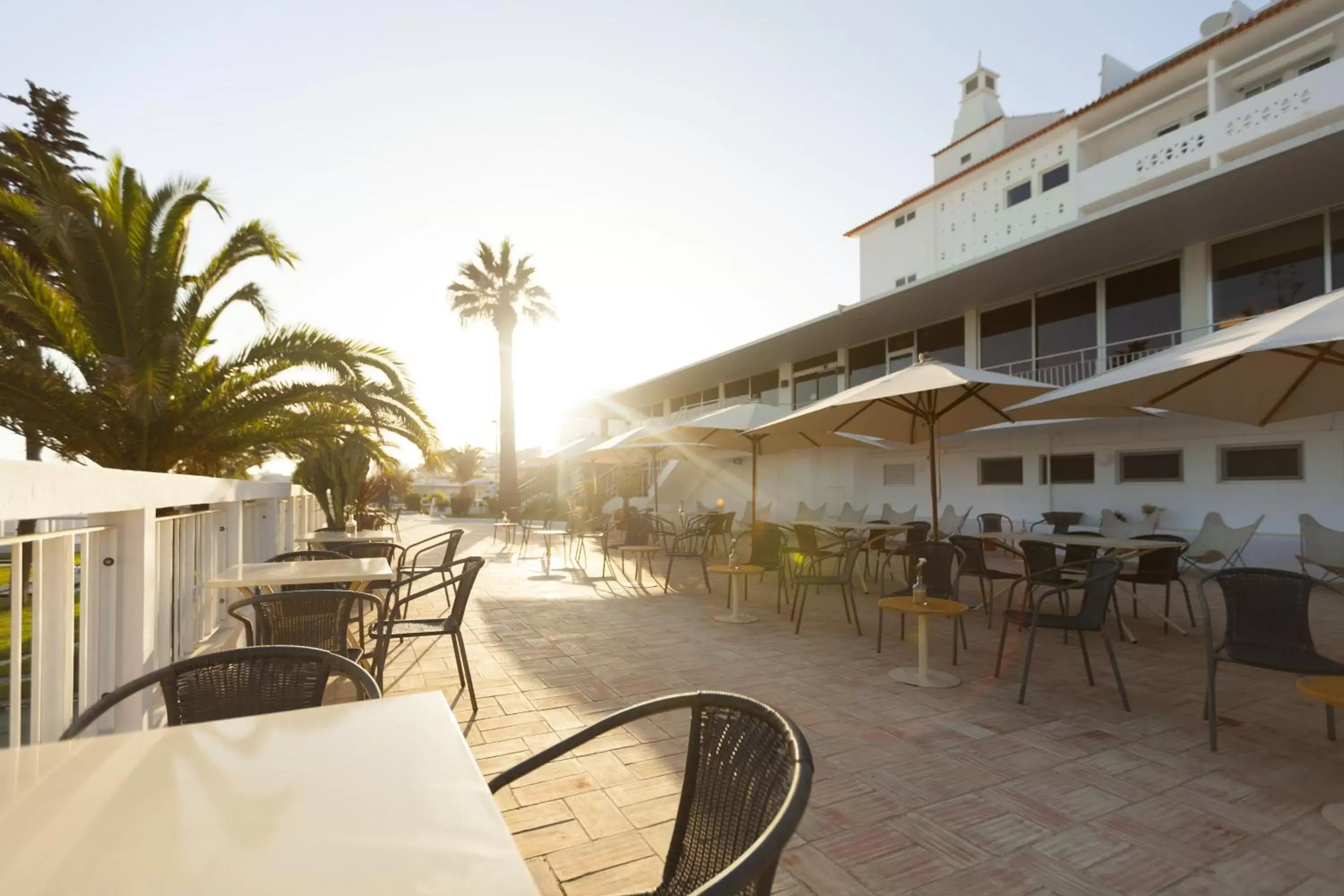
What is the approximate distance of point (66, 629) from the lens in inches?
85.9

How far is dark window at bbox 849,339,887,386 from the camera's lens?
16.5 metres

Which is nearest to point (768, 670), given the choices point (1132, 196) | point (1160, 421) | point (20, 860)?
point (20, 860)

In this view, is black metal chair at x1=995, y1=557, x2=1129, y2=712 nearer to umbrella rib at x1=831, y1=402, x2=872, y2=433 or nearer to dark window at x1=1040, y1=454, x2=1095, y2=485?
umbrella rib at x1=831, y1=402, x2=872, y2=433

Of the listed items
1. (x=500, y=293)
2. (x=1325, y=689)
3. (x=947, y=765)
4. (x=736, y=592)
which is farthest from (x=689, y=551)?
(x=500, y=293)

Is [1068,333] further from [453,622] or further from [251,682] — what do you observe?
[251,682]

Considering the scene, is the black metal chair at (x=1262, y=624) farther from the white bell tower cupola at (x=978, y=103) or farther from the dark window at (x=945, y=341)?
the white bell tower cupola at (x=978, y=103)

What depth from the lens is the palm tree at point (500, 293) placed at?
2392cm

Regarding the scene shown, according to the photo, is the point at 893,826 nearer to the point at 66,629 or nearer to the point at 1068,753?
the point at 1068,753

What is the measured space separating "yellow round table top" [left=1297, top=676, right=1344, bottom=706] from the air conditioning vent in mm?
12795

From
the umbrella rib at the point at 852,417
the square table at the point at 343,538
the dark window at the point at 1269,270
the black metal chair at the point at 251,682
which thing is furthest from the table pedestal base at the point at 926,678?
the dark window at the point at 1269,270

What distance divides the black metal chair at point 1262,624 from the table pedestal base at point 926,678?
1353mm

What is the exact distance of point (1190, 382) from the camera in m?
4.73

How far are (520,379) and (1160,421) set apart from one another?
1819 centimetres

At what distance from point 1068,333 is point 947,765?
39.8 feet
